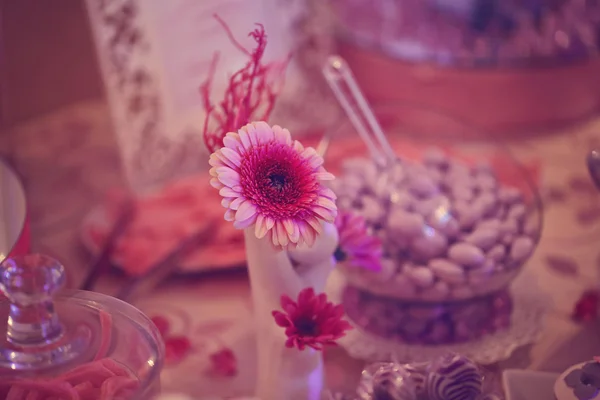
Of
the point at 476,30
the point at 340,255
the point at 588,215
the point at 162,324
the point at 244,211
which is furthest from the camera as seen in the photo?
the point at 476,30

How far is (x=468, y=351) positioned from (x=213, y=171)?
0.86 feet

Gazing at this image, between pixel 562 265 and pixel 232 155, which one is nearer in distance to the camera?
pixel 232 155

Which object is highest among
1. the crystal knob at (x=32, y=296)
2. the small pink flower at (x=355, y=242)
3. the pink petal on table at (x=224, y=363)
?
the small pink flower at (x=355, y=242)

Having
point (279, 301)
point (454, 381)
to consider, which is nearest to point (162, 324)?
point (279, 301)

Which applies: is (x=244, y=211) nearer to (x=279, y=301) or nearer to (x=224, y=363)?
(x=279, y=301)

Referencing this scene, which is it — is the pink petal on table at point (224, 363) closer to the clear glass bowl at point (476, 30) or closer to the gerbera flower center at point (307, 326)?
the gerbera flower center at point (307, 326)

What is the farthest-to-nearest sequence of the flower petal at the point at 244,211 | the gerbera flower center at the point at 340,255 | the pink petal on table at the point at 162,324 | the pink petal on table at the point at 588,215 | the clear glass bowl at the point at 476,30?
the clear glass bowl at the point at 476,30 → the pink petal on table at the point at 588,215 → the pink petal on table at the point at 162,324 → the gerbera flower center at the point at 340,255 → the flower petal at the point at 244,211

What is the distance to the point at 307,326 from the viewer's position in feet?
1.52

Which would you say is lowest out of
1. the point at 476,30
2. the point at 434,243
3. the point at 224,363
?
the point at 224,363

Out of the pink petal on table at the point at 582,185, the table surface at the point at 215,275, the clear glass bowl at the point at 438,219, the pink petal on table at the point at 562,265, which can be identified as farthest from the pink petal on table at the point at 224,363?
the pink petal on table at the point at 582,185

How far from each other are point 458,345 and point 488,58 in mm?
433

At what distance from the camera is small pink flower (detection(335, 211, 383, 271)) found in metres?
0.51

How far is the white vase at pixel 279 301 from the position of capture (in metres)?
0.47

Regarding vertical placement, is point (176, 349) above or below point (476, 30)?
below
